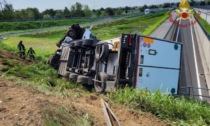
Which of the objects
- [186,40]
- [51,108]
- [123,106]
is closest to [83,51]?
[123,106]

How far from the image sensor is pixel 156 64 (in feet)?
43.2

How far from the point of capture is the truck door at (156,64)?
510 inches

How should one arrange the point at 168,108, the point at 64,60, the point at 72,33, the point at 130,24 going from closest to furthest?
the point at 168,108 → the point at 64,60 → the point at 72,33 → the point at 130,24

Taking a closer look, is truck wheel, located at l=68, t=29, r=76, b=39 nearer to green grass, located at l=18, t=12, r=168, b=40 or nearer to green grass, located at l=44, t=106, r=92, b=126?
green grass, located at l=44, t=106, r=92, b=126

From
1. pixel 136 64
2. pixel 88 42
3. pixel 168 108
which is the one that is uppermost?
pixel 88 42

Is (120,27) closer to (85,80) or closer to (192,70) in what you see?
(192,70)

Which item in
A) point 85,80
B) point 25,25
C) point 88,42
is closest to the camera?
point 85,80

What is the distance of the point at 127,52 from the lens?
13109mm

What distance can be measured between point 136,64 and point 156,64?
80 cm

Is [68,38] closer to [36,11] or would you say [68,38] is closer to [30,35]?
[30,35]

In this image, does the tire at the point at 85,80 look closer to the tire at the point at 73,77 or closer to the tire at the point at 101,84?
the tire at the point at 101,84

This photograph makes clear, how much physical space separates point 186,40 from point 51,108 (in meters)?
44.2

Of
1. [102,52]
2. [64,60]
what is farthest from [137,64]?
[64,60]

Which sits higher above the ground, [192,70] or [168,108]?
[192,70]
